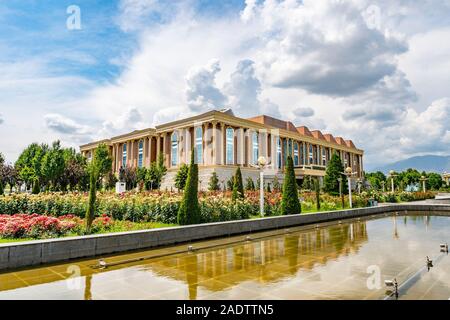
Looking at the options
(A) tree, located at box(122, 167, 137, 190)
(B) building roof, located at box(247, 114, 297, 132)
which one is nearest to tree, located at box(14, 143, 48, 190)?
(A) tree, located at box(122, 167, 137, 190)

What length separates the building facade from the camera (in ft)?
163

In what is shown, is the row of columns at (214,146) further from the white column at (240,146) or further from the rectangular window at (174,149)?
the rectangular window at (174,149)

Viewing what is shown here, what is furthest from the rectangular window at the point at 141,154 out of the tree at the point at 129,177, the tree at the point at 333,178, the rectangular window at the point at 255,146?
the tree at the point at 333,178

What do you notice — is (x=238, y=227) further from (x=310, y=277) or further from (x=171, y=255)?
(x=310, y=277)

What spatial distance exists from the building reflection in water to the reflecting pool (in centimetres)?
2

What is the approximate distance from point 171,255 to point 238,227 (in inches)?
175

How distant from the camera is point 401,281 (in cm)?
582

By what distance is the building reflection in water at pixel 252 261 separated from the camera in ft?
20.1

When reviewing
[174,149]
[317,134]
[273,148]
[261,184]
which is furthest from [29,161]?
[317,134]

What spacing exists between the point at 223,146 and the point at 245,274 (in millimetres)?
43375

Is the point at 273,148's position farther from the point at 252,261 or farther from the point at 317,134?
the point at 252,261

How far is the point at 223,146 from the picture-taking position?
4956cm

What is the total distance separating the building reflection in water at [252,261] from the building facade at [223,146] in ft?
107
